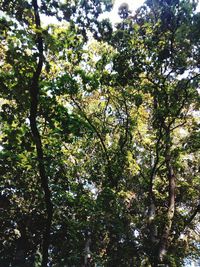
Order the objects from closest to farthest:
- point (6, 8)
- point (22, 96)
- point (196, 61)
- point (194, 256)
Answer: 1. point (6, 8)
2. point (22, 96)
3. point (196, 61)
4. point (194, 256)

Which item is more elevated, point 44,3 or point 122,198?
point 122,198

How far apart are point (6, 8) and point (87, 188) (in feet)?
55.6

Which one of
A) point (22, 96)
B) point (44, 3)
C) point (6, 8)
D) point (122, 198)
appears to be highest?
point (122, 198)

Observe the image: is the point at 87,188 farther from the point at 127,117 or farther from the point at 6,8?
the point at 6,8

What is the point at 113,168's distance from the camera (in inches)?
675

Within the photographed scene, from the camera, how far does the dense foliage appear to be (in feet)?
23.9

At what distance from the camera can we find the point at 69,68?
16.5 meters

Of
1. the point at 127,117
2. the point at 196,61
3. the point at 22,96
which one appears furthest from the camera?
the point at 127,117

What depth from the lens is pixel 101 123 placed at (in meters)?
18.4

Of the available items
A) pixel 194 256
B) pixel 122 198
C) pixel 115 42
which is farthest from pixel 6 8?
pixel 194 256

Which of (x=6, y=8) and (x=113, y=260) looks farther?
(x=113, y=260)

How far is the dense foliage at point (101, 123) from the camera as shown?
7.30 metres

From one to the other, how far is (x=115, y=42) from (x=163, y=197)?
11.7 meters

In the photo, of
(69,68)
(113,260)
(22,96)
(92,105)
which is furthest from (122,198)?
(22,96)
